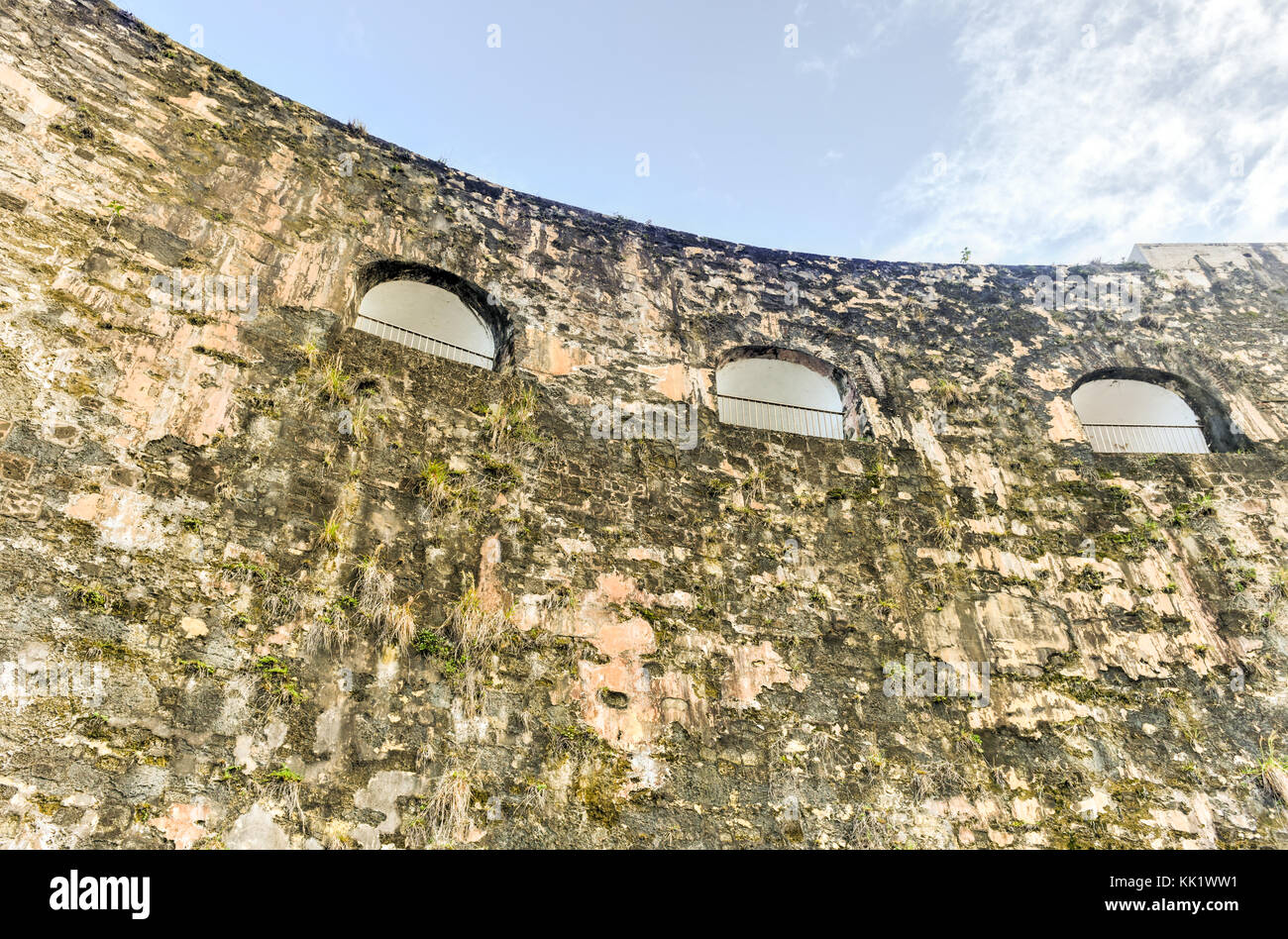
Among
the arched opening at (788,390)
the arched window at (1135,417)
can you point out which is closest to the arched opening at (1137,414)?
the arched window at (1135,417)

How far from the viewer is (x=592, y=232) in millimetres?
7984

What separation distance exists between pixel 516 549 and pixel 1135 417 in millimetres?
7488

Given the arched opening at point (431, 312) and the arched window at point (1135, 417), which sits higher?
the arched opening at point (431, 312)

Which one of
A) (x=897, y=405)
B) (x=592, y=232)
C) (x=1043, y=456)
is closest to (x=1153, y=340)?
(x=1043, y=456)

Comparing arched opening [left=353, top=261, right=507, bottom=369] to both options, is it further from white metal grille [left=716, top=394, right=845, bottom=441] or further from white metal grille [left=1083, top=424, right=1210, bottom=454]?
white metal grille [left=1083, top=424, right=1210, bottom=454]

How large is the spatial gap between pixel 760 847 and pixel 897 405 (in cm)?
450

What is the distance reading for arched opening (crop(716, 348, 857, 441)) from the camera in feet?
25.5

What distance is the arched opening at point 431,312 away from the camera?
6.78m

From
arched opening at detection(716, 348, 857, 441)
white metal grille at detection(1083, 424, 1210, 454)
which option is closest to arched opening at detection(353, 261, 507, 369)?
arched opening at detection(716, 348, 857, 441)

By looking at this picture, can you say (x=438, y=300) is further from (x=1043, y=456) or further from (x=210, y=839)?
(x=1043, y=456)

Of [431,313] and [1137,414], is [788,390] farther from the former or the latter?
[1137,414]

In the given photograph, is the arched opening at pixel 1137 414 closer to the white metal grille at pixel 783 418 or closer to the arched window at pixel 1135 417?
the arched window at pixel 1135 417

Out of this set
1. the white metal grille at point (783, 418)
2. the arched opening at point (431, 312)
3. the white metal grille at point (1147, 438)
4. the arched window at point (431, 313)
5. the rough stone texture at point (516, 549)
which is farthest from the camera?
the white metal grille at point (1147, 438)

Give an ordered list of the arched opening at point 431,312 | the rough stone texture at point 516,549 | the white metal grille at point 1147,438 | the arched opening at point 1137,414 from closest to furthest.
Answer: the rough stone texture at point 516,549 < the arched opening at point 431,312 < the white metal grille at point 1147,438 < the arched opening at point 1137,414
